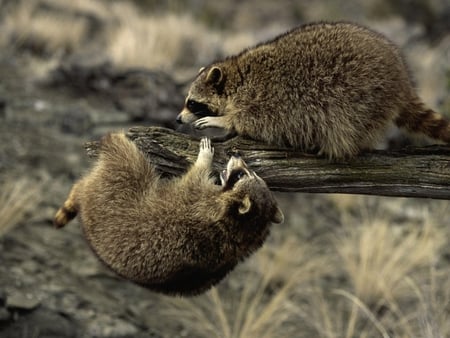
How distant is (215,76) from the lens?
11.6ft

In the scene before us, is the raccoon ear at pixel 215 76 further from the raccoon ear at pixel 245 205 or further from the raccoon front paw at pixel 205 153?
the raccoon ear at pixel 245 205

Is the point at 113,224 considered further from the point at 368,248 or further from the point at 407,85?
the point at 368,248

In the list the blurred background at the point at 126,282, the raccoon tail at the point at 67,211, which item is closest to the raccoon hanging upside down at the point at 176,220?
the raccoon tail at the point at 67,211

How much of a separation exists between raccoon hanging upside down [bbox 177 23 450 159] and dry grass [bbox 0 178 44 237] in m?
2.65

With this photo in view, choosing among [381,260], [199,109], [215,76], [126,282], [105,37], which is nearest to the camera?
[215,76]

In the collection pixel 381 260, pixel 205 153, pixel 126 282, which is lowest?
pixel 126 282

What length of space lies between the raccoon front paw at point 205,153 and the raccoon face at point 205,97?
599 mm

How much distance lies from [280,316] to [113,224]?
285 centimetres

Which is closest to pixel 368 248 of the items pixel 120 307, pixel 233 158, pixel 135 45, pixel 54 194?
pixel 120 307

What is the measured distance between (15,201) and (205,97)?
2.67 meters

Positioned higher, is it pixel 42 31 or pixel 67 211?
pixel 42 31

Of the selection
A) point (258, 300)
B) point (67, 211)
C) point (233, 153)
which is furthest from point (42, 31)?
point (233, 153)

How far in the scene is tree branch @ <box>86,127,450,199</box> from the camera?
9.79 ft

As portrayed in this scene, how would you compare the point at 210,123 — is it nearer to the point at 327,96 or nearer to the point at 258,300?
the point at 327,96
